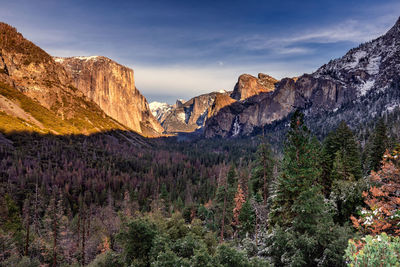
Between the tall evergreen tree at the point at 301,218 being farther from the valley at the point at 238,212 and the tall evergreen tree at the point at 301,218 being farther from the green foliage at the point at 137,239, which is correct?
the green foliage at the point at 137,239

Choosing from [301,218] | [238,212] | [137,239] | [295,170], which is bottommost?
[238,212]

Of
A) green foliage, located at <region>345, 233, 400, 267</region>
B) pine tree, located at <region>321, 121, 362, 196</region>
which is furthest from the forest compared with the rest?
pine tree, located at <region>321, 121, 362, 196</region>

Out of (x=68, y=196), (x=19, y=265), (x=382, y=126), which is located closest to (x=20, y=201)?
(x=68, y=196)

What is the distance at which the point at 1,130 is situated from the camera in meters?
124

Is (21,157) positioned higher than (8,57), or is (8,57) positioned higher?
(8,57)

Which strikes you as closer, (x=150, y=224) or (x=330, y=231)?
(x=330, y=231)

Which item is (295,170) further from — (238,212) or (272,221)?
(238,212)

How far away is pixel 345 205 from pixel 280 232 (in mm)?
9304

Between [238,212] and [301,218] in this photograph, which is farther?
[238,212]

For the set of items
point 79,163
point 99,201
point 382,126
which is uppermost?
point 382,126

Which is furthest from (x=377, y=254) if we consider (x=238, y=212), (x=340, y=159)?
(x=238, y=212)

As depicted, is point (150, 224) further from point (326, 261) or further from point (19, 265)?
point (19, 265)

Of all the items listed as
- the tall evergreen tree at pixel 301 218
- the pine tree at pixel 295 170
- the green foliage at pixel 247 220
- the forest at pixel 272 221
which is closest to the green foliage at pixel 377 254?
the forest at pixel 272 221

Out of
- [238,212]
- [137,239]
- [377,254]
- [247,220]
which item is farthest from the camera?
[238,212]
